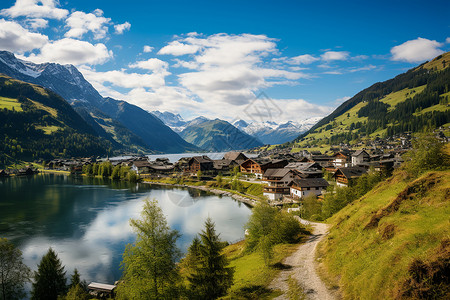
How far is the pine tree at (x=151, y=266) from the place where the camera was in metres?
19.9

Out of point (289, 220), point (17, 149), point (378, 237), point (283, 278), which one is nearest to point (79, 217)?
point (289, 220)

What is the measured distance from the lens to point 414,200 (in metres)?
22.4

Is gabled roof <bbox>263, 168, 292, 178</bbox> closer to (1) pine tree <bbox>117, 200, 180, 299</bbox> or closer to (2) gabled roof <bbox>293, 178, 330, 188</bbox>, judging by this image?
(2) gabled roof <bbox>293, 178, 330, 188</bbox>

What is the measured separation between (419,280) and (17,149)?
24546 centimetres

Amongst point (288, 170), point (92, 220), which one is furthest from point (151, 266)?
point (288, 170)

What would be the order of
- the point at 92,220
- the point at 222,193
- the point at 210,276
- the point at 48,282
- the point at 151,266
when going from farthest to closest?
the point at 222,193, the point at 92,220, the point at 48,282, the point at 210,276, the point at 151,266

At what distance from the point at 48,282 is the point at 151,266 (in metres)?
17.1

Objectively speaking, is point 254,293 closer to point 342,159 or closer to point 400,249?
point 400,249

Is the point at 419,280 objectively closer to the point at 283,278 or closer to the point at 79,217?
the point at 283,278

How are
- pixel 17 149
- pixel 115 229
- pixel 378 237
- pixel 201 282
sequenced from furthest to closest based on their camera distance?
1. pixel 17 149
2. pixel 115 229
3. pixel 201 282
4. pixel 378 237

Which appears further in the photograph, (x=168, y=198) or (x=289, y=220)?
(x=168, y=198)

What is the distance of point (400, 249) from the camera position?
A: 16328 mm

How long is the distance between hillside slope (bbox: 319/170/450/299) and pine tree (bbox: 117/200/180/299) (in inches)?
526

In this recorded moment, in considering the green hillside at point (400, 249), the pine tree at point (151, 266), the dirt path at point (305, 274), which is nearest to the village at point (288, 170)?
the dirt path at point (305, 274)
